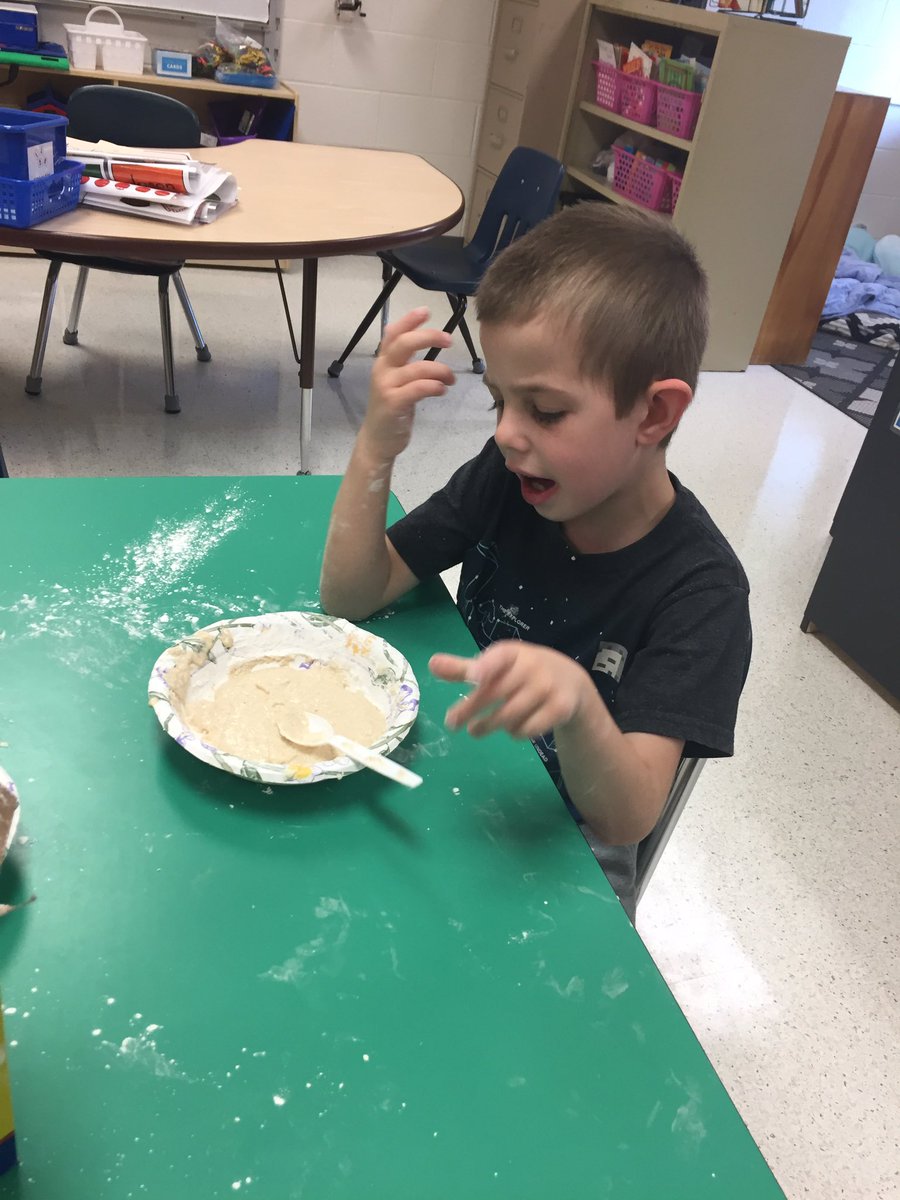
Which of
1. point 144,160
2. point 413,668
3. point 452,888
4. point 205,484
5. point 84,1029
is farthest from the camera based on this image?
point 144,160

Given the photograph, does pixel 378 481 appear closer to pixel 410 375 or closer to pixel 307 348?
pixel 410 375

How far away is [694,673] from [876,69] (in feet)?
19.0

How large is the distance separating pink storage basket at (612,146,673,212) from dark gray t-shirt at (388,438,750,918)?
3.36 m

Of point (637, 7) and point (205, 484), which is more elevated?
point (637, 7)

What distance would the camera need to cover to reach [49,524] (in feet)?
3.34

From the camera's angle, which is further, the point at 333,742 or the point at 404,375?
the point at 404,375

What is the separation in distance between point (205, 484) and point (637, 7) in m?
3.92

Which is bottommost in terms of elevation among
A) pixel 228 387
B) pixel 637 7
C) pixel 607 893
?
pixel 228 387

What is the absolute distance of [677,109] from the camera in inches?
150

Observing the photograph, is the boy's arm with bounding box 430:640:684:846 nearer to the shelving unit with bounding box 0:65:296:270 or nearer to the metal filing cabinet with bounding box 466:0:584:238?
the shelving unit with bounding box 0:65:296:270

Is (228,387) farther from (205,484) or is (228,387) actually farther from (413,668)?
(413,668)

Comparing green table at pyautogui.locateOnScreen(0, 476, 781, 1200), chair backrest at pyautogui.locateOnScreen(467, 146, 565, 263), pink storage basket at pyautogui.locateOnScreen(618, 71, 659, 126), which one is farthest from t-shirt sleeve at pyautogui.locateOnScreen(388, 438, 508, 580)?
pink storage basket at pyautogui.locateOnScreen(618, 71, 659, 126)

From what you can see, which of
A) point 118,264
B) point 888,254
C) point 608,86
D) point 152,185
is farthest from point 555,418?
point 888,254

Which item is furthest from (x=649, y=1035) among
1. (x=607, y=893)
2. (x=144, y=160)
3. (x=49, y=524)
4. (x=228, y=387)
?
(x=228, y=387)
